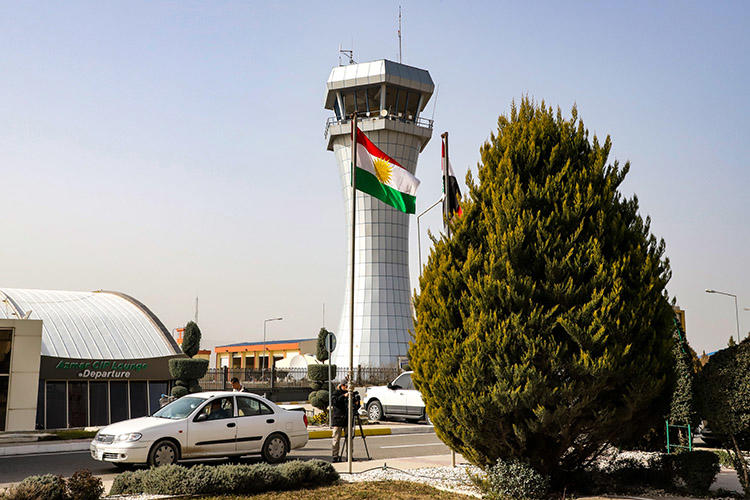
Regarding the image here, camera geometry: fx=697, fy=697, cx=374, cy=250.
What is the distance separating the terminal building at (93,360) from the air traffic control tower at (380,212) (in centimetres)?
2719

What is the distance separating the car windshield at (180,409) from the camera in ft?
47.9

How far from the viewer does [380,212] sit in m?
63.2

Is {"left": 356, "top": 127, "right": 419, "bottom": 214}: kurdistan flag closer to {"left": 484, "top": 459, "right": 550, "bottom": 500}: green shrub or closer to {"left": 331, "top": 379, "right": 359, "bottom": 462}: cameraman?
{"left": 331, "top": 379, "right": 359, "bottom": 462}: cameraman

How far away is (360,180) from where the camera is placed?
51.0 feet

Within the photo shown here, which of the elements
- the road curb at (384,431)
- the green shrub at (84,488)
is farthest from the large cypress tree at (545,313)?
the road curb at (384,431)

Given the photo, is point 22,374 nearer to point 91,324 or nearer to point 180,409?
point 180,409

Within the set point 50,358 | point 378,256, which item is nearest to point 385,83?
point 378,256

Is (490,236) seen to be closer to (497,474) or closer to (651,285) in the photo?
(651,285)

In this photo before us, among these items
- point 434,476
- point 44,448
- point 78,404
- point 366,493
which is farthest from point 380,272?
point 366,493

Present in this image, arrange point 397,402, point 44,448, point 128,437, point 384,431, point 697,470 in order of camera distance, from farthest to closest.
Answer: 1. point 397,402
2. point 384,431
3. point 44,448
4. point 128,437
5. point 697,470

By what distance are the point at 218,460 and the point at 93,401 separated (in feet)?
63.6

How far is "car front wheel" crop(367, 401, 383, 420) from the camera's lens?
89.3 feet

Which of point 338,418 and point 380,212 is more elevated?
point 380,212

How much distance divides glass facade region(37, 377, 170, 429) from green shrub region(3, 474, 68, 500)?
2121cm
